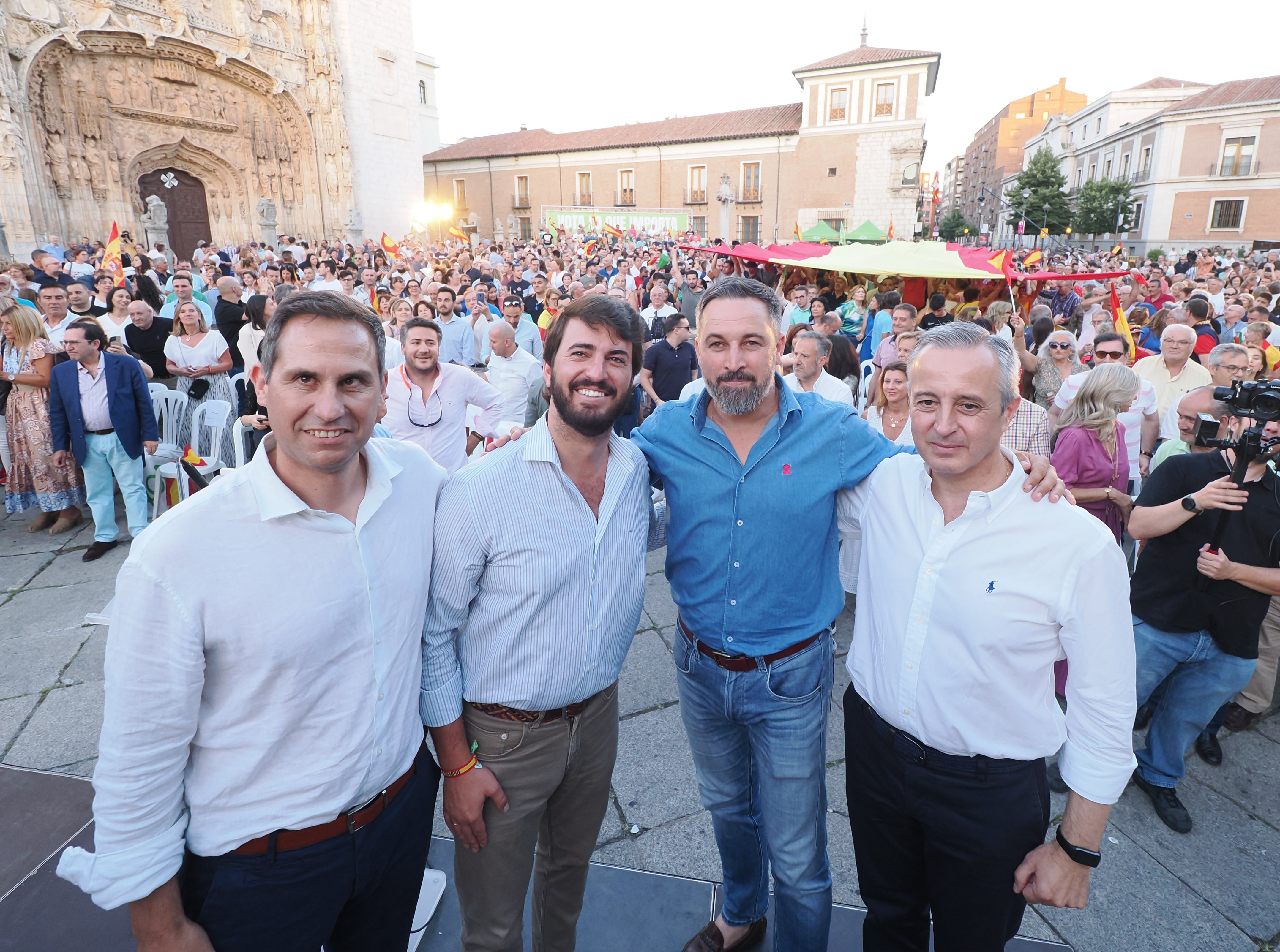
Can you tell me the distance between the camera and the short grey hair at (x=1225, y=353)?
4047mm

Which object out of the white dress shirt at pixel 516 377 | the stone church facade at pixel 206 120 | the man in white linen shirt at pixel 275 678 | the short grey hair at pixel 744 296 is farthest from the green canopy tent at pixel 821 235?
the man in white linen shirt at pixel 275 678

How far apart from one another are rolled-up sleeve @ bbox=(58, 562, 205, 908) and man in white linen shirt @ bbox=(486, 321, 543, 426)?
13.9 ft

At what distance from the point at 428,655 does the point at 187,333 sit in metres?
6.17

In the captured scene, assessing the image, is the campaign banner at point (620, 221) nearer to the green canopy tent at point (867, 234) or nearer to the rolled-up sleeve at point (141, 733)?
the green canopy tent at point (867, 234)

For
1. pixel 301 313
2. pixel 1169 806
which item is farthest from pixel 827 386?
pixel 301 313

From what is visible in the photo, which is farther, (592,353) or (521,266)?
(521,266)

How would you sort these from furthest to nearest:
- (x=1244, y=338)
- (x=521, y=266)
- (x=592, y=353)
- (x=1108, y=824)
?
(x=521, y=266) < (x=1244, y=338) < (x=1108, y=824) < (x=592, y=353)

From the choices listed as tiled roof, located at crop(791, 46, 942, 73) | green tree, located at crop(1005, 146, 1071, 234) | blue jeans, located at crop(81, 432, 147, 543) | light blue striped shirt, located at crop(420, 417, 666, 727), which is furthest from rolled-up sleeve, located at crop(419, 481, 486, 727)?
green tree, located at crop(1005, 146, 1071, 234)

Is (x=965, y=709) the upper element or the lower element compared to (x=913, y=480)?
lower

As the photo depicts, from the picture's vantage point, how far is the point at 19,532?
5.32m

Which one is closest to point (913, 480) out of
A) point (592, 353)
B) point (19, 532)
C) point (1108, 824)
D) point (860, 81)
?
point (592, 353)

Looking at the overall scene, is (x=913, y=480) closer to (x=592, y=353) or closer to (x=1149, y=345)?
(x=592, y=353)

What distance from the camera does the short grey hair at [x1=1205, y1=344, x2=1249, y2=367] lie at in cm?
405

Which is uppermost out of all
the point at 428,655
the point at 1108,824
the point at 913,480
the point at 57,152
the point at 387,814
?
the point at 57,152
